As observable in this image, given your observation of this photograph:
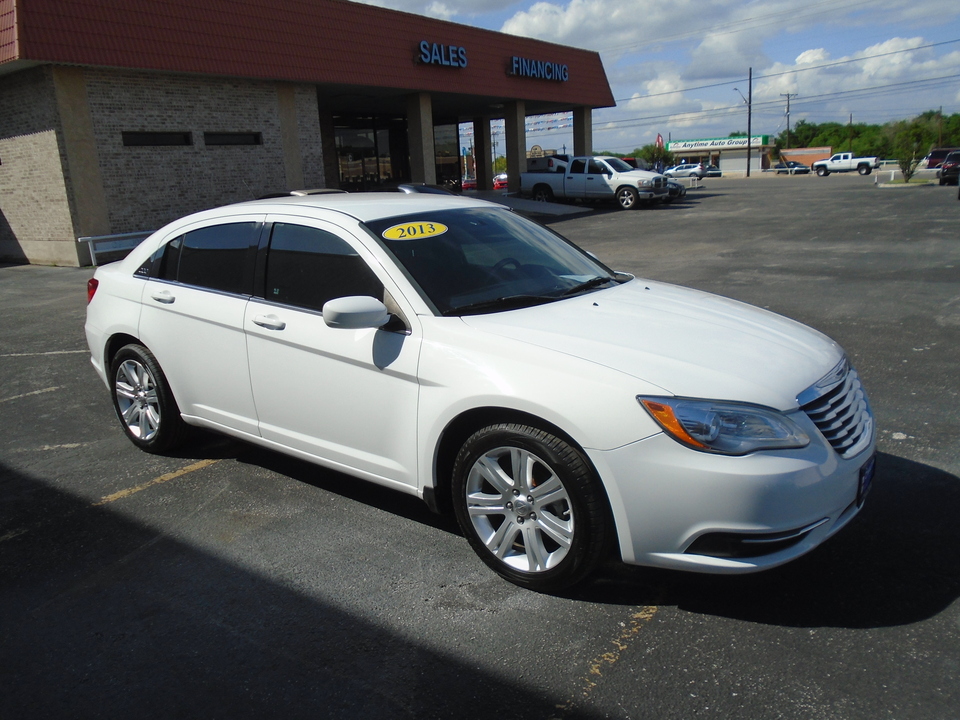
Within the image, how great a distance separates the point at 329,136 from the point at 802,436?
3110 centimetres

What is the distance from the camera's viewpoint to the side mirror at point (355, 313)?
3428 mm

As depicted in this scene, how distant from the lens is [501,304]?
371cm

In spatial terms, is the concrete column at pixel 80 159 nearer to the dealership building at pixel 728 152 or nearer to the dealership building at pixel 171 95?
the dealership building at pixel 171 95

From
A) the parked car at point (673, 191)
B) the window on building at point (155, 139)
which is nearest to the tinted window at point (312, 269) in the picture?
the window on building at point (155, 139)

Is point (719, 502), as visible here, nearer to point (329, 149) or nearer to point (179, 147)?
point (179, 147)

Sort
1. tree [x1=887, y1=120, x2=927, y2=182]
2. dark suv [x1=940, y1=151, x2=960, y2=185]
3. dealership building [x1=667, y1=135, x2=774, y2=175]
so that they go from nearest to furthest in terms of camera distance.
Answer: dark suv [x1=940, y1=151, x2=960, y2=185], tree [x1=887, y1=120, x2=927, y2=182], dealership building [x1=667, y1=135, x2=774, y2=175]

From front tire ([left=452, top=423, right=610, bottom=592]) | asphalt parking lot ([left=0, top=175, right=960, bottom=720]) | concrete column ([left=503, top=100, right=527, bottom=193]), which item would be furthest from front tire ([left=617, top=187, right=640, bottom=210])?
front tire ([left=452, top=423, right=610, bottom=592])

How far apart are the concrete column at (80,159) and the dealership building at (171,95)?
2cm

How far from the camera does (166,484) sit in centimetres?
461

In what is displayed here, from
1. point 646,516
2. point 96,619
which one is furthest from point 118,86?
point 646,516

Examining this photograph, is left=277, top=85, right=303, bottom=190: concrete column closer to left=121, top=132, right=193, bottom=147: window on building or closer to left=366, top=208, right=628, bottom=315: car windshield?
left=121, top=132, right=193, bottom=147: window on building

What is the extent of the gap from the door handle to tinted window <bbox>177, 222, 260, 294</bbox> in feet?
0.91

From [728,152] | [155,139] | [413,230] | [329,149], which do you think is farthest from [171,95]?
[728,152]

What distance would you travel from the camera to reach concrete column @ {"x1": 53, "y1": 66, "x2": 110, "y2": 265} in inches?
646
